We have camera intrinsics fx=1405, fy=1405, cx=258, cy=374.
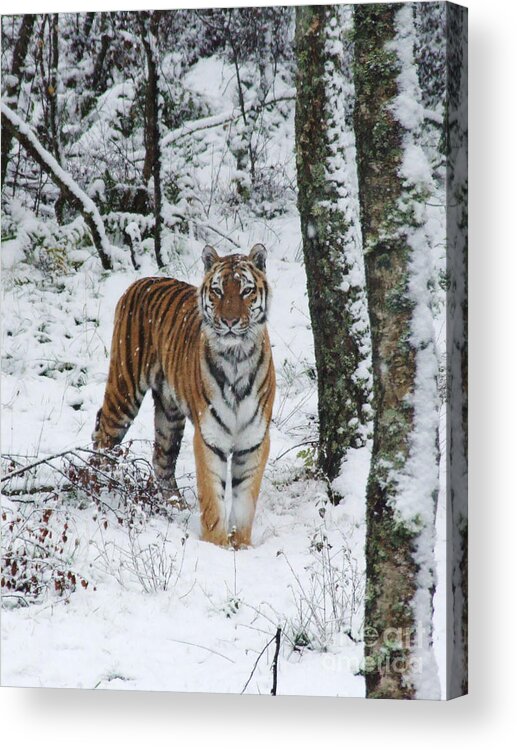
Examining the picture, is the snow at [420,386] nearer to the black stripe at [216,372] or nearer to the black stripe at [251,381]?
the black stripe at [251,381]

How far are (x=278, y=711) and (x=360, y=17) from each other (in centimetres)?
272

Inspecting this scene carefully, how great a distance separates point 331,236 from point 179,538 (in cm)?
135

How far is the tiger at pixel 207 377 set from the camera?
18.3 feet

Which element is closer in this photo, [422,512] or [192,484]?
[422,512]

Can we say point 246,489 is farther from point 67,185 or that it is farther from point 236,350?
point 67,185

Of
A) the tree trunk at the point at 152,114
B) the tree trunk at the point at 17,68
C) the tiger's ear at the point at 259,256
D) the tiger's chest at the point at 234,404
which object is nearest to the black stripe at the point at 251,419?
the tiger's chest at the point at 234,404

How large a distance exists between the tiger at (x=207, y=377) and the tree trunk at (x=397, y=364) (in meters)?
0.48

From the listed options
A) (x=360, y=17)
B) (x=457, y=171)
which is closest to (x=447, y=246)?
(x=457, y=171)

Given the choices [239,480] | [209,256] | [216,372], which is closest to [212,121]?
[209,256]

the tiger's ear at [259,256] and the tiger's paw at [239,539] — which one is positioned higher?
the tiger's ear at [259,256]

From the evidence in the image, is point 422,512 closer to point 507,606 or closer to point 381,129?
point 507,606

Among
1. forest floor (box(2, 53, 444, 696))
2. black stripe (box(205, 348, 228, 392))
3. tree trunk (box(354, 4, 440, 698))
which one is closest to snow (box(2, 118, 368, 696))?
forest floor (box(2, 53, 444, 696))

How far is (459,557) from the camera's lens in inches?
208

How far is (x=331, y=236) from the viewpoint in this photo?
552cm
